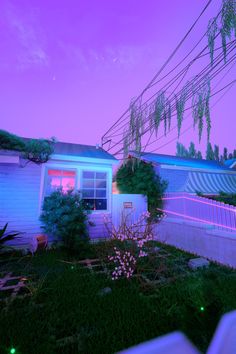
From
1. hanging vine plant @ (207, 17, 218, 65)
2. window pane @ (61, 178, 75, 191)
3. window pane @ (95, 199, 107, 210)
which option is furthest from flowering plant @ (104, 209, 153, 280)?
hanging vine plant @ (207, 17, 218, 65)

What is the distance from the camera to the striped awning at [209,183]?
435 inches

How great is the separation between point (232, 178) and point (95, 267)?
1247 cm

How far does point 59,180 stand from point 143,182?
4841mm

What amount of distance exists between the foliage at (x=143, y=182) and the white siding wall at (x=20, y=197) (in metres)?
4.88

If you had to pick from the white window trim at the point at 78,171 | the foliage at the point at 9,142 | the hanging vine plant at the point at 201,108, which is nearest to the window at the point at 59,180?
the white window trim at the point at 78,171

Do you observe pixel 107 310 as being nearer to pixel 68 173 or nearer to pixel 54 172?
pixel 68 173

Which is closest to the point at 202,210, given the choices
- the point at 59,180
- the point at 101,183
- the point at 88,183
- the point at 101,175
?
the point at 101,183

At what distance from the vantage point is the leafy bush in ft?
20.7

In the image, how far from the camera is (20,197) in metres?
6.93

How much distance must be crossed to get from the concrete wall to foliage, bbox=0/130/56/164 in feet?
20.0

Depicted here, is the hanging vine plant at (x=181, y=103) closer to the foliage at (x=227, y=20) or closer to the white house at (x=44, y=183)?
the foliage at (x=227, y=20)

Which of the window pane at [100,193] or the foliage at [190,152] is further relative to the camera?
the foliage at [190,152]

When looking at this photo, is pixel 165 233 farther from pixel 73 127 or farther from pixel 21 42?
pixel 73 127

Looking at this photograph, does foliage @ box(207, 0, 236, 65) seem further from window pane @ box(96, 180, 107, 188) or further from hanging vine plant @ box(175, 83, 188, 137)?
window pane @ box(96, 180, 107, 188)
